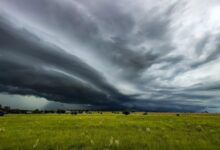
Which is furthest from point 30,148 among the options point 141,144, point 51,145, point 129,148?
point 141,144

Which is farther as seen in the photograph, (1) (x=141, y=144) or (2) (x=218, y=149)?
(1) (x=141, y=144)

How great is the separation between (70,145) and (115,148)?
2373 mm

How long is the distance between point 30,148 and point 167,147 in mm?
6664

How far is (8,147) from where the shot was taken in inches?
423

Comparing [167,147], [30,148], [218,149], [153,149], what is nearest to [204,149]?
[218,149]

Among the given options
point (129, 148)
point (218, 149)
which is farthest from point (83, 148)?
point (218, 149)

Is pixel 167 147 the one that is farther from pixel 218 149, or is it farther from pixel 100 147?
pixel 100 147

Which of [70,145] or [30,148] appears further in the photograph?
[70,145]

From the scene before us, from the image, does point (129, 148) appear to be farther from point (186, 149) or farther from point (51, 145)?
point (51, 145)

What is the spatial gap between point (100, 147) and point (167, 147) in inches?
130

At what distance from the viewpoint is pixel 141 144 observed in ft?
37.1

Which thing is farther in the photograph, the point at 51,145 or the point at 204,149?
the point at 51,145

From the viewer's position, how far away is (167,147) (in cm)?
1063

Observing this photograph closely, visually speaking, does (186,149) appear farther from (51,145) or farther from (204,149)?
(51,145)
